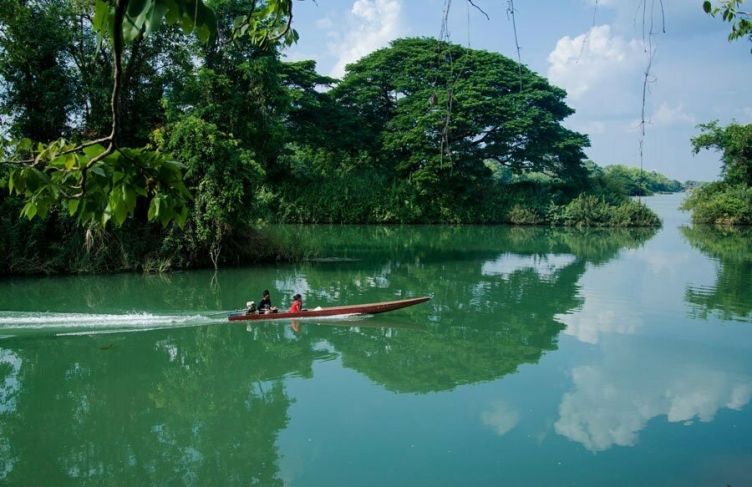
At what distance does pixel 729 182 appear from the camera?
3412 cm

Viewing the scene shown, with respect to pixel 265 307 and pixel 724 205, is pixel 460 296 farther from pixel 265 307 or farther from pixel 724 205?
pixel 724 205

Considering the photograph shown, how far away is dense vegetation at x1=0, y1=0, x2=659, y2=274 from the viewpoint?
1762 mm

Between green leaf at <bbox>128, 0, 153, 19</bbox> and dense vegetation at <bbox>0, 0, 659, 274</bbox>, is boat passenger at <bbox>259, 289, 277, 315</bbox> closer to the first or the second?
dense vegetation at <bbox>0, 0, 659, 274</bbox>

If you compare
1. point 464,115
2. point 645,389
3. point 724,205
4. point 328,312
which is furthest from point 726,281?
point 724,205

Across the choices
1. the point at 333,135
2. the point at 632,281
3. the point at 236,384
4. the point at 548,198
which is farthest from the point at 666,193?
the point at 236,384

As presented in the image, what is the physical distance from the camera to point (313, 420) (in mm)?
6000

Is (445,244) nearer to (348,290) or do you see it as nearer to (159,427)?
(348,290)

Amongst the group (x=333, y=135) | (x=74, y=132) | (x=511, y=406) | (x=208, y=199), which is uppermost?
(x=333, y=135)

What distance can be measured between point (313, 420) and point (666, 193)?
299ft

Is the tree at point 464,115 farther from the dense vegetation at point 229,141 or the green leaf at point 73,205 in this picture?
the green leaf at point 73,205

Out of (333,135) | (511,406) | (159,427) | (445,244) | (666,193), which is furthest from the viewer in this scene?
(666,193)

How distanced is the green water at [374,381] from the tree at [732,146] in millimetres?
22776

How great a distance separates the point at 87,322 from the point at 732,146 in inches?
1405

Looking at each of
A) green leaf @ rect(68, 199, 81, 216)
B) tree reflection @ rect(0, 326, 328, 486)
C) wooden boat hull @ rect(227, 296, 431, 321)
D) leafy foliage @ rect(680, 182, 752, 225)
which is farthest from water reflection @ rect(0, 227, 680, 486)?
leafy foliage @ rect(680, 182, 752, 225)
